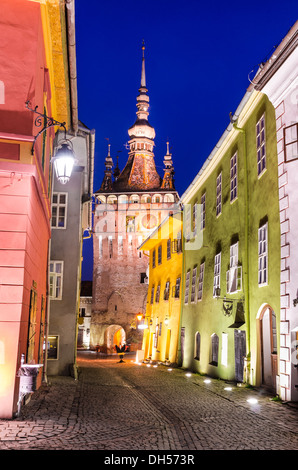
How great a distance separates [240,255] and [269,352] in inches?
125

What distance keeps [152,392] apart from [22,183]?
7649 mm

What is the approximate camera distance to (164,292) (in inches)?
1188

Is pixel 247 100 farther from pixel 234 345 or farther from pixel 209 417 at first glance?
pixel 209 417

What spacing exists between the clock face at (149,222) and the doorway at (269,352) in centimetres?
4378

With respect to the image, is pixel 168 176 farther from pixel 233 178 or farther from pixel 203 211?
pixel 233 178

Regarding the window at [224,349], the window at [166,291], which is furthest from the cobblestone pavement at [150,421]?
the window at [166,291]

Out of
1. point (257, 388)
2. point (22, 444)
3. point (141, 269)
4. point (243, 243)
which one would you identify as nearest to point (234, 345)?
point (257, 388)

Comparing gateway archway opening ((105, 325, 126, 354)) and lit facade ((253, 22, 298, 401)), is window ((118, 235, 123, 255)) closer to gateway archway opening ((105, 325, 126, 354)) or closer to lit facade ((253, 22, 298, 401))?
gateway archway opening ((105, 325, 126, 354))

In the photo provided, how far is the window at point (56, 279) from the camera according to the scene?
19.6 m

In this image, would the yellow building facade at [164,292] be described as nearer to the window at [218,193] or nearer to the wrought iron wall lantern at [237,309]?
the window at [218,193]

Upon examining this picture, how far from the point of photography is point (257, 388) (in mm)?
13883

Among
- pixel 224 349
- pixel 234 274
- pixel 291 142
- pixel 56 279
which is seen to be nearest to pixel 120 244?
pixel 56 279

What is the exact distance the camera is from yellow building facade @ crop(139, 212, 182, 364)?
88.8ft

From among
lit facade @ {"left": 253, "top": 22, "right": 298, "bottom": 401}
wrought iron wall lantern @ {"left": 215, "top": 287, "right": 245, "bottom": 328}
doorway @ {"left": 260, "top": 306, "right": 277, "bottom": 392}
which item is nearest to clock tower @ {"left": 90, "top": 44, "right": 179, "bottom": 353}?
wrought iron wall lantern @ {"left": 215, "top": 287, "right": 245, "bottom": 328}
